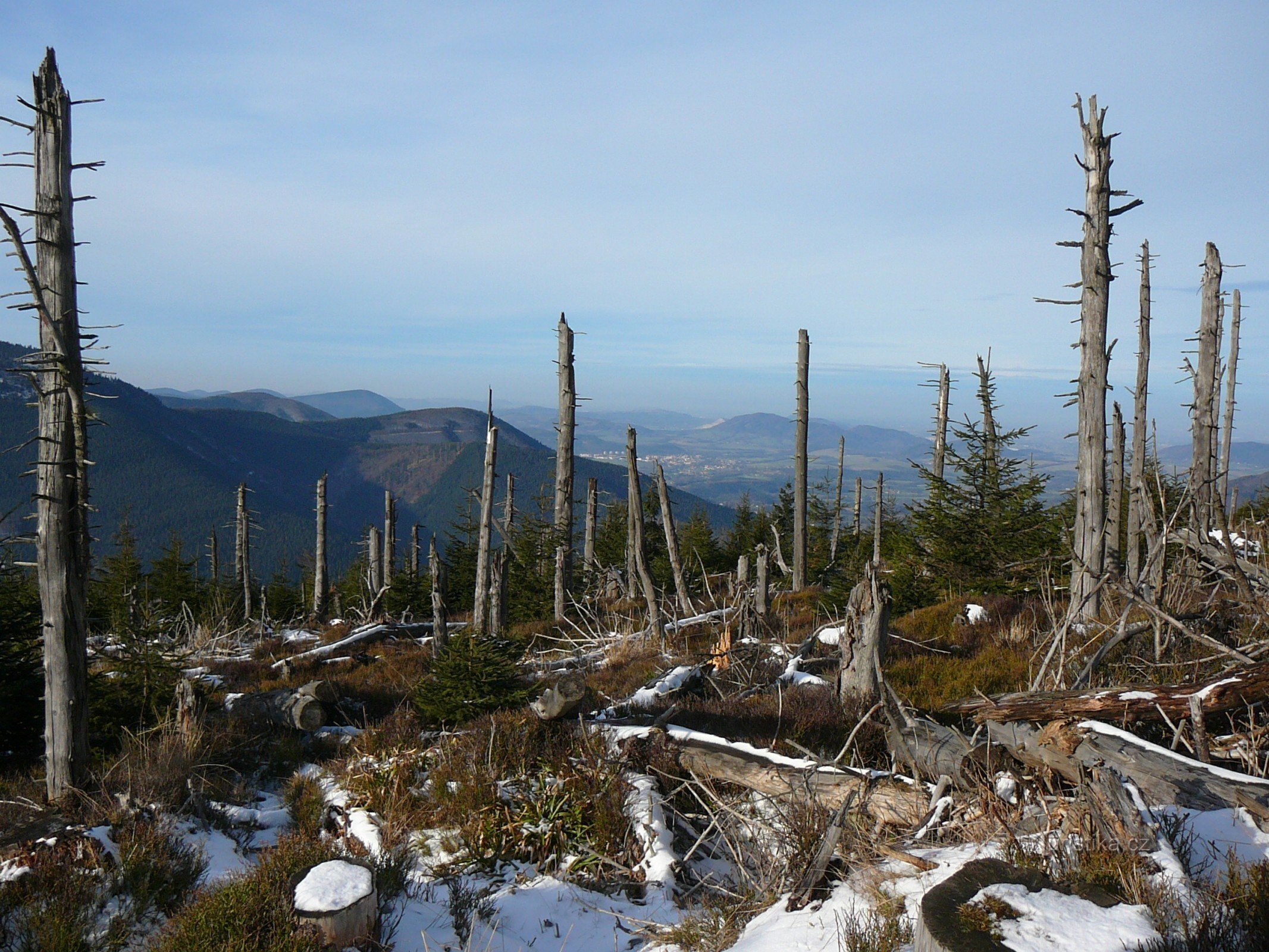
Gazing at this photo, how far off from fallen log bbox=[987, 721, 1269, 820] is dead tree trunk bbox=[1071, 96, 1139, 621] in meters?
5.99

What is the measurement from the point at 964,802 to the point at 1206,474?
14.1 m

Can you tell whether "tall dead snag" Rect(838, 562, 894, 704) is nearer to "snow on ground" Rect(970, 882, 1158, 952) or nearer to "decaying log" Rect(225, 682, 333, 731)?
"snow on ground" Rect(970, 882, 1158, 952)

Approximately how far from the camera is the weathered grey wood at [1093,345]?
369 inches

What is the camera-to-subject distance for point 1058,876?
3.01 meters

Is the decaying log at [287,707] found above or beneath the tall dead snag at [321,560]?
above

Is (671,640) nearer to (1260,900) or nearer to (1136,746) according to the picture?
(1136,746)

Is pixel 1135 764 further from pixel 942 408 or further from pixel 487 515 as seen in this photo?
pixel 942 408

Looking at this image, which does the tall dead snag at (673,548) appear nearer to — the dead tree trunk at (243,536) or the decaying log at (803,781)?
the decaying log at (803,781)

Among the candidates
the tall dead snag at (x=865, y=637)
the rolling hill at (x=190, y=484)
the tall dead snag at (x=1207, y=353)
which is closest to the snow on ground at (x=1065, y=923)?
the tall dead snag at (x=865, y=637)

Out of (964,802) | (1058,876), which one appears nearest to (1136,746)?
(964,802)

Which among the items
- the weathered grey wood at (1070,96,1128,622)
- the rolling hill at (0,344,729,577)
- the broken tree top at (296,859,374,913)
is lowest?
the rolling hill at (0,344,729,577)

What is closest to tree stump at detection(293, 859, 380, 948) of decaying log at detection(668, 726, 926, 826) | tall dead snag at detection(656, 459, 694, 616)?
decaying log at detection(668, 726, 926, 826)

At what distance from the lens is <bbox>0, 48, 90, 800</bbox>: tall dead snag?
5.36 metres

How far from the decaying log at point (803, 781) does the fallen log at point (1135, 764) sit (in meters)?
0.69
